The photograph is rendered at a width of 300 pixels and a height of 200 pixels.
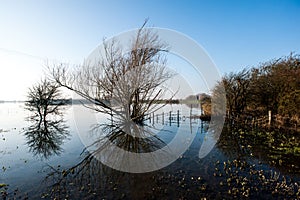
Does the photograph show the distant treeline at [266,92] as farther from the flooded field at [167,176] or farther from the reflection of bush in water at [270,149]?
the flooded field at [167,176]

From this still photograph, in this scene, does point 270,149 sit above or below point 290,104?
below

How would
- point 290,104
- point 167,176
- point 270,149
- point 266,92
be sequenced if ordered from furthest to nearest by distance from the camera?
point 266,92, point 290,104, point 270,149, point 167,176

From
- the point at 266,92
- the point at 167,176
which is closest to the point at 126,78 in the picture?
the point at 167,176

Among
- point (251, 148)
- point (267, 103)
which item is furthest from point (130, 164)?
point (267, 103)

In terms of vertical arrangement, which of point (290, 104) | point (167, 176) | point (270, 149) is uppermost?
point (290, 104)

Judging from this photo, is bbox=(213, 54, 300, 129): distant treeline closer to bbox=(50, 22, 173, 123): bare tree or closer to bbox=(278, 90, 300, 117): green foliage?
bbox=(278, 90, 300, 117): green foliage

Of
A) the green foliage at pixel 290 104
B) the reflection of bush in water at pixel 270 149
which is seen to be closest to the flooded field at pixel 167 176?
the reflection of bush in water at pixel 270 149

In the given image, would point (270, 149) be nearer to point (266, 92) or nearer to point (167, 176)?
point (167, 176)

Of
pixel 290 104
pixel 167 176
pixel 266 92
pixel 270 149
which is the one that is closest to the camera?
pixel 167 176

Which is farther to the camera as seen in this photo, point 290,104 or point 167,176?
point 290,104

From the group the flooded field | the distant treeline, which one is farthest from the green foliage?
the flooded field

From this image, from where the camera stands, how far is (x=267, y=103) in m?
19.9

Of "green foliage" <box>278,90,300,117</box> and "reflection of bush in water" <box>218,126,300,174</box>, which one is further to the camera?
"green foliage" <box>278,90,300,117</box>

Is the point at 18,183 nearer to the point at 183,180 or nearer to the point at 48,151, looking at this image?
the point at 48,151
